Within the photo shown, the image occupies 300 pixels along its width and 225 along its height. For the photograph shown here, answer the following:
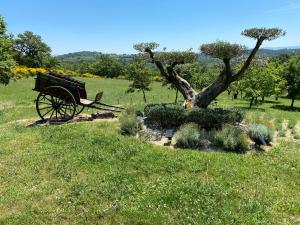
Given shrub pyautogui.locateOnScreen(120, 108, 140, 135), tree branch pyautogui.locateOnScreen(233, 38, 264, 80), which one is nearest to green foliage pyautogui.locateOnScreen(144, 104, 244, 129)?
shrub pyautogui.locateOnScreen(120, 108, 140, 135)

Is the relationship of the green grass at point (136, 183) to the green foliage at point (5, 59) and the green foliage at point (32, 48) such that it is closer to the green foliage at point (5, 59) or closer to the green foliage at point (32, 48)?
the green foliage at point (5, 59)

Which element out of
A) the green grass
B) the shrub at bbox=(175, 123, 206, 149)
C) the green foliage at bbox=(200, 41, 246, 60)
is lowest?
the green grass

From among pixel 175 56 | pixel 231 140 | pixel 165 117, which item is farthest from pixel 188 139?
pixel 175 56

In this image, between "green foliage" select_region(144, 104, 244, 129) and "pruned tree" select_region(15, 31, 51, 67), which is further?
"pruned tree" select_region(15, 31, 51, 67)

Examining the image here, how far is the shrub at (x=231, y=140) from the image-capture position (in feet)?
47.5

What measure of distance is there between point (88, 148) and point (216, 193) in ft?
19.0

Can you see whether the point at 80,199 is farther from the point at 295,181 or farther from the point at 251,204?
the point at 295,181

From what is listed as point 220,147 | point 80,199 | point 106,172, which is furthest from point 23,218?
point 220,147

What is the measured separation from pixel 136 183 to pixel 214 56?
8.94 metres

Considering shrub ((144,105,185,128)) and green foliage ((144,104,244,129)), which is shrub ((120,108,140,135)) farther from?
green foliage ((144,104,244,129))

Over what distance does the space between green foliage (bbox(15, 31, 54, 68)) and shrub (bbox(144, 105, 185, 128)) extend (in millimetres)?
101347

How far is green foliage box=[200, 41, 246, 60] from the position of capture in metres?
17.1

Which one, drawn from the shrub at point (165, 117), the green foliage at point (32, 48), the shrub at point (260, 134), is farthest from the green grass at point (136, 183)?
the green foliage at point (32, 48)

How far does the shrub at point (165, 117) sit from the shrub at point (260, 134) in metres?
3.03
